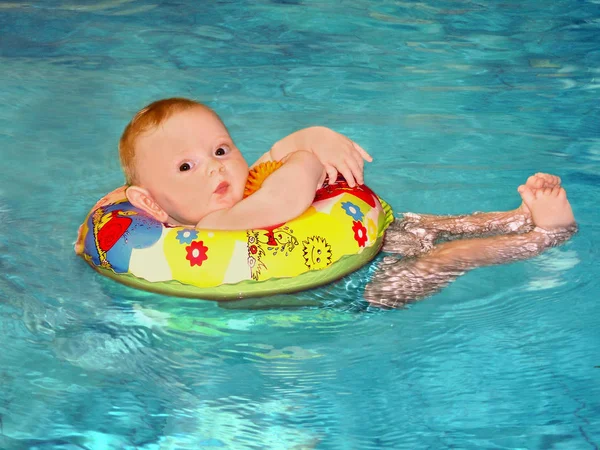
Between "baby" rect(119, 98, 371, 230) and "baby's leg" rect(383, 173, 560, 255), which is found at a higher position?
"baby" rect(119, 98, 371, 230)

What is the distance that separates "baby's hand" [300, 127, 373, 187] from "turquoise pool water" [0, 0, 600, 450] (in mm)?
389

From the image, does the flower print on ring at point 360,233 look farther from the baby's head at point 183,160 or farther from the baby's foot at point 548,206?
the baby's foot at point 548,206

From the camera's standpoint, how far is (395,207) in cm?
A: 409

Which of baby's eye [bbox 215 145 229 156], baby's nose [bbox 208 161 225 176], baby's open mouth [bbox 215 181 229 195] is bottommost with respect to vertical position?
baby's open mouth [bbox 215 181 229 195]

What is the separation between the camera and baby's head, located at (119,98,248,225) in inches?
126

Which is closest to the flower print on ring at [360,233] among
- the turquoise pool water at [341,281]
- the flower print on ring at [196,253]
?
the turquoise pool water at [341,281]

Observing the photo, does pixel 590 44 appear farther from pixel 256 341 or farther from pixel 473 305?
pixel 256 341

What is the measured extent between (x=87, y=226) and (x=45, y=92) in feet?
8.01

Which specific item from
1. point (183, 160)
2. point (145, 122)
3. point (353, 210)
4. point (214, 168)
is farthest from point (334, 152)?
point (145, 122)

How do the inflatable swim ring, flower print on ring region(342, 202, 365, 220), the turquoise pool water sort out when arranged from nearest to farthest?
the turquoise pool water < the inflatable swim ring < flower print on ring region(342, 202, 365, 220)

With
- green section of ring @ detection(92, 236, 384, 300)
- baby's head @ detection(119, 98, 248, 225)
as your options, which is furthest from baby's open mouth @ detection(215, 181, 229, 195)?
green section of ring @ detection(92, 236, 384, 300)

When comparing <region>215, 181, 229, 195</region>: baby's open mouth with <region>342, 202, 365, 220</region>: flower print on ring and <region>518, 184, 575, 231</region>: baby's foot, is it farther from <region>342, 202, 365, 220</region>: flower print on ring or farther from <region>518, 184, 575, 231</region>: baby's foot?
<region>518, 184, 575, 231</region>: baby's foot

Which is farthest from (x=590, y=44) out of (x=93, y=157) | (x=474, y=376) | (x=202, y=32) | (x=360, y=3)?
(x=474, y=376)

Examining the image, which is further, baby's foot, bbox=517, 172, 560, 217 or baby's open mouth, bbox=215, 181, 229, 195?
baby's foot, bbox=517, 172, 560, 217
